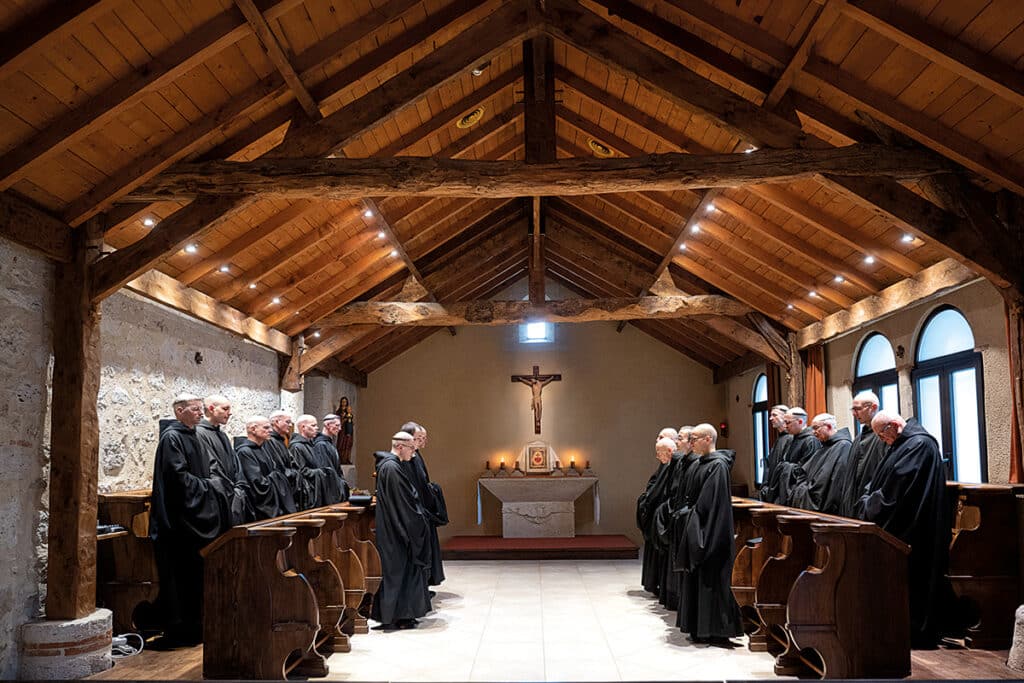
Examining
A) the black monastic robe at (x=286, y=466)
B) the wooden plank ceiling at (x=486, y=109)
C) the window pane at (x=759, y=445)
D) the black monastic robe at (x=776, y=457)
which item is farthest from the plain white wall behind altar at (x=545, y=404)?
the black monastic robe at (x=286, y=466)

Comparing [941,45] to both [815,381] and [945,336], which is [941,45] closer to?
[945,336]

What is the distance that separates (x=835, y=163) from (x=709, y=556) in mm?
3015

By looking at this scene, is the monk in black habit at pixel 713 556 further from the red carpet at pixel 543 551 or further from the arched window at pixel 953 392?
the red carpet at pixel 543 551

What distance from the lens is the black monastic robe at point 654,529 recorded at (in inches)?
336

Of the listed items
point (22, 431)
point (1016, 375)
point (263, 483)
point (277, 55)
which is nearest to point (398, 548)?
point (263, 483)

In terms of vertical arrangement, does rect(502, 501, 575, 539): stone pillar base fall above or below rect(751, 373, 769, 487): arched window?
below

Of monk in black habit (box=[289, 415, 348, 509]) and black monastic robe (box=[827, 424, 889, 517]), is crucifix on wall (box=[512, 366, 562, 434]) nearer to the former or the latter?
monk in black habit (box=[289, 415, 348, 509])

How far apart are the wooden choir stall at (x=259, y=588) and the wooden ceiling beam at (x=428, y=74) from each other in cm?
300

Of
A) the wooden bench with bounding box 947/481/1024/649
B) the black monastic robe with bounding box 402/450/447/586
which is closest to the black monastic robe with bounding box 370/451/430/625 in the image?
the black monastic robe with bounding box 402/450/447/586

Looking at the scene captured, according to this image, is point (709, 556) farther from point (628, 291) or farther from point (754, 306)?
point (628, 291)

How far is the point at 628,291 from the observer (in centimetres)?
1288

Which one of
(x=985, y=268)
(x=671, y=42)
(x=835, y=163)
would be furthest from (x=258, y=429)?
(x=985, y=268)

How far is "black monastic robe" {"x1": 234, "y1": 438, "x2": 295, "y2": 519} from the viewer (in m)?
7.39

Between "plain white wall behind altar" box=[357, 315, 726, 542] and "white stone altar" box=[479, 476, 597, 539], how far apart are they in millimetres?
1709
